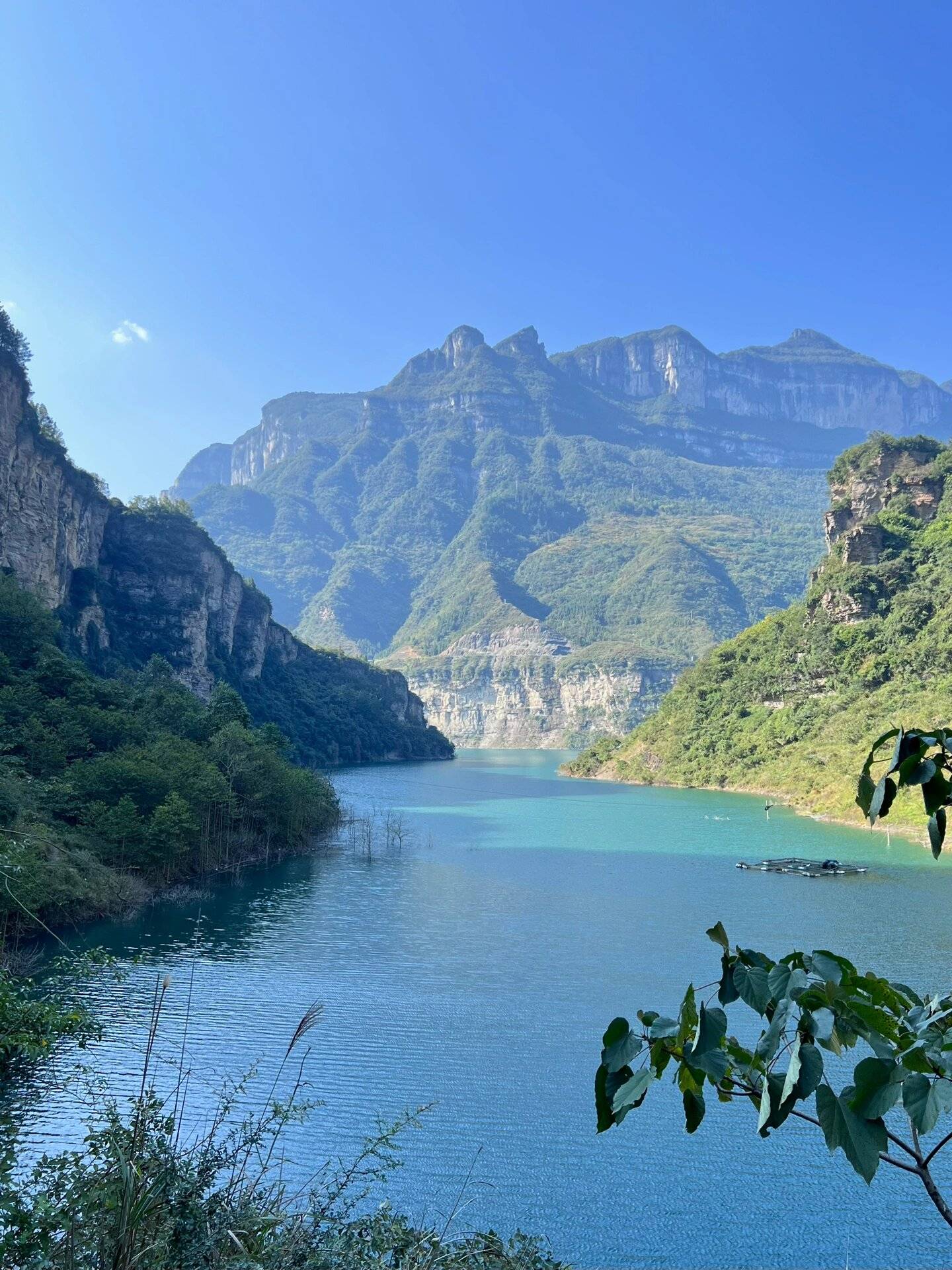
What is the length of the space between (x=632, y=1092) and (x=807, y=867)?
3538cm

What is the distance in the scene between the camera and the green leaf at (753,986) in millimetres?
2007

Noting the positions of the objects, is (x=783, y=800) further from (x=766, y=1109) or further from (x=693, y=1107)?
(x=766, y=1109)

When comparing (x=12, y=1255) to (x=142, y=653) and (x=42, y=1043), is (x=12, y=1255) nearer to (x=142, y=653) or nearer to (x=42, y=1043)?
(x=42, y=1043)

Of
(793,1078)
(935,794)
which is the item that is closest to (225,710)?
(935,794)

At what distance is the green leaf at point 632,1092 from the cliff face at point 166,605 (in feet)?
165

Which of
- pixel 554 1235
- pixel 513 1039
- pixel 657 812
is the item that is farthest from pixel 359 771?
pixel 554 1235

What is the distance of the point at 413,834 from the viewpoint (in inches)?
1735

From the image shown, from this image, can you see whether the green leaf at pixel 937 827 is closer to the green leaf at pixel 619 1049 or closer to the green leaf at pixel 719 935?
the green leaf at pixel 719 935

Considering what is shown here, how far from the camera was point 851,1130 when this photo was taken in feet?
5.60

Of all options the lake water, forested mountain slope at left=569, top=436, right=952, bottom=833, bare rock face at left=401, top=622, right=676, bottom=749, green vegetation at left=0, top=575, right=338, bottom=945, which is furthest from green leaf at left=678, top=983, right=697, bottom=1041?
bare rock face at left=401, top=622, right=676, bottom=749

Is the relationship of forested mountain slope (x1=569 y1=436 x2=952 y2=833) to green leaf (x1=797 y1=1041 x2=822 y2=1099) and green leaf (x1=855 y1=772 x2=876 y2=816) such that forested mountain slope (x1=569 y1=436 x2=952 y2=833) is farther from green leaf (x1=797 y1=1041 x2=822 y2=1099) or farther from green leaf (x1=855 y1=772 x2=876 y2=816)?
green leaf (x1=797 y1=1041 x2=822 y2=1099)

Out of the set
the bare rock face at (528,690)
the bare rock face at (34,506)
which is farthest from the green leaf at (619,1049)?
the bare rock face at (528,690)

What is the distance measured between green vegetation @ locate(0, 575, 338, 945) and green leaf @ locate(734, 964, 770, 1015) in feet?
48.1

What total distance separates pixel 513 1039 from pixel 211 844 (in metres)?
18.8
